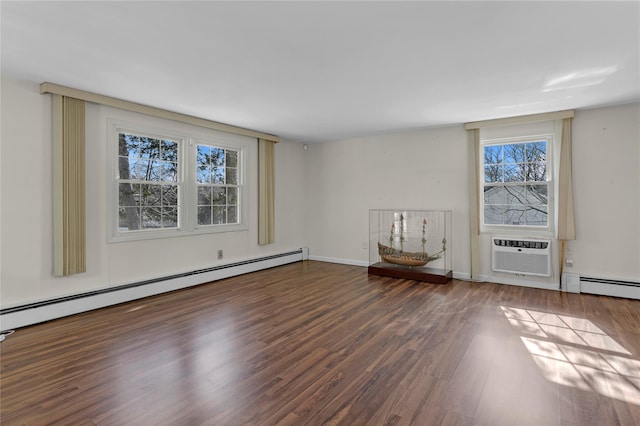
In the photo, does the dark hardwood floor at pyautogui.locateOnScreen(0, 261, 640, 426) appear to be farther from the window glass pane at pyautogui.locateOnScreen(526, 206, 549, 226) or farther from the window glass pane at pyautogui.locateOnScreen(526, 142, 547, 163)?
the window glass pane at pyautogui.locateOnScreen(526, 142, 547, 163)

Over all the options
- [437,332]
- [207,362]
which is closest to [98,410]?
[207,362]

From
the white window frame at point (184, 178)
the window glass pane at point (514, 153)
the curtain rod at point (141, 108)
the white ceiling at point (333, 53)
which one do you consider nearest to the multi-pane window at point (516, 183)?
the window glass pane at point (514, 153)

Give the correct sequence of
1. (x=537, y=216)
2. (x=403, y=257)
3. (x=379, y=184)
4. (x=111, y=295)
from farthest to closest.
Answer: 1. (x=379, y=184)
2. (x=403, y=257)
3. (x=537, y=216)
4. (x=111, y=295)

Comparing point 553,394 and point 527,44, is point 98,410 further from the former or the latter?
point 527,44

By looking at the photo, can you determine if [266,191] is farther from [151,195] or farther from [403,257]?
[403,257]

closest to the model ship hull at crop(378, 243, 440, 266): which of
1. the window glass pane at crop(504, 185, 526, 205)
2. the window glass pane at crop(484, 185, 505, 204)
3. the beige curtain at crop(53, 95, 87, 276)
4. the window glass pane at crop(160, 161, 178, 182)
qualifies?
the window glass pane at crop(484, 185, 505, 204)

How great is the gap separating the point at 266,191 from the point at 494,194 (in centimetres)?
408

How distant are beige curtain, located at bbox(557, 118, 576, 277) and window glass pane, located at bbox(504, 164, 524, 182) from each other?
0.57 m

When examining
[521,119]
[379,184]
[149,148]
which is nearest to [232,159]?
[149,148]

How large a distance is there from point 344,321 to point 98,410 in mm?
2251

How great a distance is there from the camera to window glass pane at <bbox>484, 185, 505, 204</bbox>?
5.40 m

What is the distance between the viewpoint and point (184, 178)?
5.05 meters

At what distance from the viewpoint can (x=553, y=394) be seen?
87.1 inches

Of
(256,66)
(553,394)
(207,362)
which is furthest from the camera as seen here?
(256,66)
